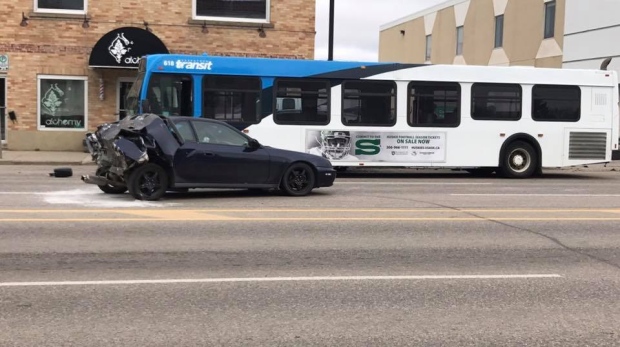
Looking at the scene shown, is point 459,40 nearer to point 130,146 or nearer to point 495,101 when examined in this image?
point 495,101

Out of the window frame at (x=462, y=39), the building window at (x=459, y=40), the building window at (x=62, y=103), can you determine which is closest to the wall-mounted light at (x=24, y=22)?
the building window at (x=62, y=103)

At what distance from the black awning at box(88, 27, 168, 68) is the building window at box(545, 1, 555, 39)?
67.1ft

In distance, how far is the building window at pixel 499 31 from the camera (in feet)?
121

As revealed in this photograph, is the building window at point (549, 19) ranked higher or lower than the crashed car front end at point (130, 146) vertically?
higher

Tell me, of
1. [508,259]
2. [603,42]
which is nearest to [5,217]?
[508,259]

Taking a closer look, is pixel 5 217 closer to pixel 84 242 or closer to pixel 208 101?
pixel 84 242

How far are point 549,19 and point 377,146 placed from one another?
1999 cm

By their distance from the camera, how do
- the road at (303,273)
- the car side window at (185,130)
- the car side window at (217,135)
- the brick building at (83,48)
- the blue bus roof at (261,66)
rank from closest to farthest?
the road at (303,273) → the car side window at (185,130) → the car side window at (217,135) → the blue bus roof at (261,66) → the brick building at (83,48)

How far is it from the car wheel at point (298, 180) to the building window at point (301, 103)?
423 cm

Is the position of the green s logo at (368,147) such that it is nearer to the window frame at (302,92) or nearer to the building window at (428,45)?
the window frame at (302,92)

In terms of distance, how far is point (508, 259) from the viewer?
22.8ft

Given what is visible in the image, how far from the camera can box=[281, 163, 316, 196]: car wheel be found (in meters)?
11.8

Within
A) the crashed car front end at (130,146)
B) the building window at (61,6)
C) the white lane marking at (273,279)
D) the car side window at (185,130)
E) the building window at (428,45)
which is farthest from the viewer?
the building window at (428,45)

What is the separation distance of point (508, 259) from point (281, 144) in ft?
31.6
